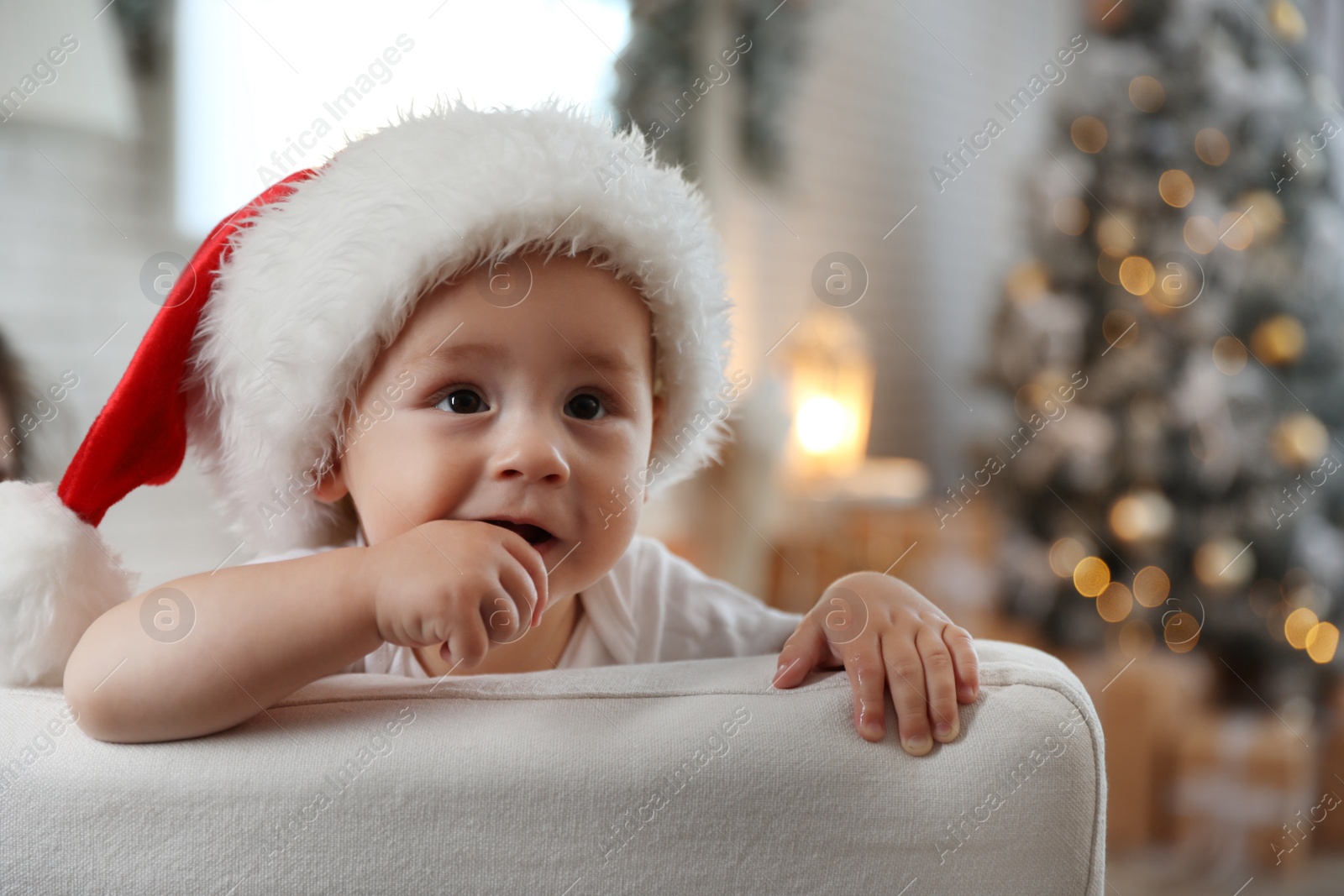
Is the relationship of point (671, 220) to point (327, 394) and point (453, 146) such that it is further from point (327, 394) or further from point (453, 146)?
point (327, 394)

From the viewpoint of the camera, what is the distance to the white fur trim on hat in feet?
2.58

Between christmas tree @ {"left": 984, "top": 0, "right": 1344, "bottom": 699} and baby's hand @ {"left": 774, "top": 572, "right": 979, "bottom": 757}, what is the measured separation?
2282 mm

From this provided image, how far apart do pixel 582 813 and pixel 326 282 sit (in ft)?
1.66

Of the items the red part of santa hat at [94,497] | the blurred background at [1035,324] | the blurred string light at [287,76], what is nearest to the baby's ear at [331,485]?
the red part of santa hat at [94,497]

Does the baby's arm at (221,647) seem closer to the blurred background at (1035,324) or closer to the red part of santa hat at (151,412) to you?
the red part of santa hat at (151,412)

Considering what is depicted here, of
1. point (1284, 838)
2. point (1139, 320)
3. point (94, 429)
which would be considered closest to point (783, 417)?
point (1139, 320)

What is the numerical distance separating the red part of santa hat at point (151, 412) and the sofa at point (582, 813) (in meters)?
0.31

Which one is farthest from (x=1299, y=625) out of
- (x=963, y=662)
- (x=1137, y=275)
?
(x=963, y=662)

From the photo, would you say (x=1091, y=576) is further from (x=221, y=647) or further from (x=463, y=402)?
(x=221, y=647)

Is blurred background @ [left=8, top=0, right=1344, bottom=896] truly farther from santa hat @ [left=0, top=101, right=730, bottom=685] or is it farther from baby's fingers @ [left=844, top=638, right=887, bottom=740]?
baby's fingers @ [left=844, top=638, right=887, bottom=740]

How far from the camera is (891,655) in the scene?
60cm

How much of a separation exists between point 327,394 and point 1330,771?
2753 mm

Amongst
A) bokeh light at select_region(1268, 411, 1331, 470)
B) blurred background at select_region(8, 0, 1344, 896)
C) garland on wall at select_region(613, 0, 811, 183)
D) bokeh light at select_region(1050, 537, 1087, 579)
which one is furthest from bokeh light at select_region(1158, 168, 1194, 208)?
garland on wall at select_region(613, 0, 811, 183)

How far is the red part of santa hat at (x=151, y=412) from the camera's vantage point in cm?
79
